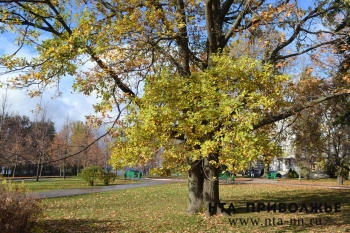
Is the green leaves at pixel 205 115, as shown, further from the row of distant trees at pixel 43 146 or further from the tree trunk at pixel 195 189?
the row of distant trees at pixel 43 146

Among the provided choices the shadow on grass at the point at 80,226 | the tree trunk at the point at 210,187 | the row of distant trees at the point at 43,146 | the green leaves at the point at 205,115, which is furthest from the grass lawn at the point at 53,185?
the green leaves at the point at 205,115

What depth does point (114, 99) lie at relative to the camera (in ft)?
31.4

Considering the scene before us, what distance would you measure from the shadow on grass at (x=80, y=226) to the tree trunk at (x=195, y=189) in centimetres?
257

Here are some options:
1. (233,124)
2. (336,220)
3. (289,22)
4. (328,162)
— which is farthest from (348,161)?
(233,124)

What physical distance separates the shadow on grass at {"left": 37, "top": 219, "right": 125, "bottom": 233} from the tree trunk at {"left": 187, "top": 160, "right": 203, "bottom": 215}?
257 cm

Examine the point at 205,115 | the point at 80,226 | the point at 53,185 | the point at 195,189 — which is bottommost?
the point at 53,185

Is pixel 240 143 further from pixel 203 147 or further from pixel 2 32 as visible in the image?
pixel 2 32

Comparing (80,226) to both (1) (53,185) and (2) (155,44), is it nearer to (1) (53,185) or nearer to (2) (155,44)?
(2) (155,44)

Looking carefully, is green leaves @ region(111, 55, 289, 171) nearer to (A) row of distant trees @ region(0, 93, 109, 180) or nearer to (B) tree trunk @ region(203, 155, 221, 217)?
(B) tree trunk @ region(203, 155, 221, 217)

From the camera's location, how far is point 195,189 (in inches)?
424

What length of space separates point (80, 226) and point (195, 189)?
3.86m

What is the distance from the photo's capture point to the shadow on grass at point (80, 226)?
819 centimetres

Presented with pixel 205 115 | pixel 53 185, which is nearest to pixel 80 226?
pixel 205 115

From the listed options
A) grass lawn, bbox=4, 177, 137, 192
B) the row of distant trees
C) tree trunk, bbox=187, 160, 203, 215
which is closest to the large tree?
tree trunk, bbox=187, 160, 203, 215
